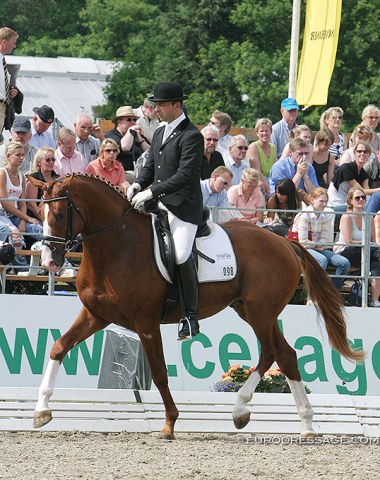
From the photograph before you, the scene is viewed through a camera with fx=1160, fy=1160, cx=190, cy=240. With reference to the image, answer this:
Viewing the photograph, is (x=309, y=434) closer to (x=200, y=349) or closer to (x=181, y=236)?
(x=181, y=236)

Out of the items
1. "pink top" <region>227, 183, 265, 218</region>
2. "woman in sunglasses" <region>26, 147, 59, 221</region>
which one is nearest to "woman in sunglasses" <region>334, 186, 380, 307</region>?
"pink top" <region>227, 183, 265, 218</region>

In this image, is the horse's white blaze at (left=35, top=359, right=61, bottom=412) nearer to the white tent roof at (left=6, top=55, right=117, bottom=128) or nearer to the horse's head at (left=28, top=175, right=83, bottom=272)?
the horse's head at (left=28, top=175, right=83, bottom=272)

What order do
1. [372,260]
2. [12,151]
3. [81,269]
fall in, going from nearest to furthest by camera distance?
[81,269] → [12,151] → [372,260]

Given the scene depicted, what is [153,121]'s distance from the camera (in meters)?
13.8

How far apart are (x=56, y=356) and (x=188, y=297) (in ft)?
3.56

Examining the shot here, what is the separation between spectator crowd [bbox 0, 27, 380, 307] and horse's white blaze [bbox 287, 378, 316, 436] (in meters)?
2.93

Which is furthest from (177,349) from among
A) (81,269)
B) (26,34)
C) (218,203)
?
(26,34)

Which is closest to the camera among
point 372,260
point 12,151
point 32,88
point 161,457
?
point 161,457

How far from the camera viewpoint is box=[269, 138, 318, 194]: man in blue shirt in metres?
13.4

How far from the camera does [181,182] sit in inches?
342

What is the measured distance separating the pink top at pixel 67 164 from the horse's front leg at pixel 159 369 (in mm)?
4199

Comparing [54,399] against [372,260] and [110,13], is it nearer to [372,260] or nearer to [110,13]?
[372,260]

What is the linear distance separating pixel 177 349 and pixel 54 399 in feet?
10.3

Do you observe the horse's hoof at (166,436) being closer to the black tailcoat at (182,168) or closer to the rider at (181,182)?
the rider at (181,182)
